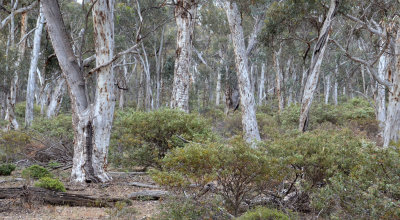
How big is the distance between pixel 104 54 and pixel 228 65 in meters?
19.8

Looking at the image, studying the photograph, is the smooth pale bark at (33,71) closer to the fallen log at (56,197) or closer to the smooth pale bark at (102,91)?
the smooth pale bark at (102,91)

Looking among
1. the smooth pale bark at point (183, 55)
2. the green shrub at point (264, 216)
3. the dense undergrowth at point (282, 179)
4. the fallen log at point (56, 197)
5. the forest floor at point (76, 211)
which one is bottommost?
the forest floor at point (76, 211)

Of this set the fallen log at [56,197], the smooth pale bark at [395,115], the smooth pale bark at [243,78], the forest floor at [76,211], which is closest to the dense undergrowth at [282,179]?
the forest floor at [76,211]

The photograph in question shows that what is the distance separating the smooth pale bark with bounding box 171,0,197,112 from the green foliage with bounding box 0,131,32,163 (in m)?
4.10

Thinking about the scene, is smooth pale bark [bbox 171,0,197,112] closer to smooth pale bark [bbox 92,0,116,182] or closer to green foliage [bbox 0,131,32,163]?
smooth pale bark [bbox 92,0,116,182]

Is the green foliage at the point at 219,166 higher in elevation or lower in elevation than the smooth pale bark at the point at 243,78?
lower

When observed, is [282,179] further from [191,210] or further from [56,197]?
[56,197]

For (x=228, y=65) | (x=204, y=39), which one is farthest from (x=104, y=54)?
(x=204, y=39)

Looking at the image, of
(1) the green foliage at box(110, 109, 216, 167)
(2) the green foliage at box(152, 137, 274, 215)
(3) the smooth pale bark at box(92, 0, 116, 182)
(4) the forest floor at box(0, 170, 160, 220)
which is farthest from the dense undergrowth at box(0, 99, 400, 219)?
(3) the smooth pale bark at box(92, 0, 116, 182)

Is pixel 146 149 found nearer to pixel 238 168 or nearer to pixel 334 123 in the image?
pixel 238 168

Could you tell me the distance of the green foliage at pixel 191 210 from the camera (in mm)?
4016

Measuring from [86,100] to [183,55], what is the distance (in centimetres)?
375

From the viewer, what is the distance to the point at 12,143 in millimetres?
8984

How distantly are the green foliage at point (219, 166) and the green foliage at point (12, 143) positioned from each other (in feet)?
20.8
